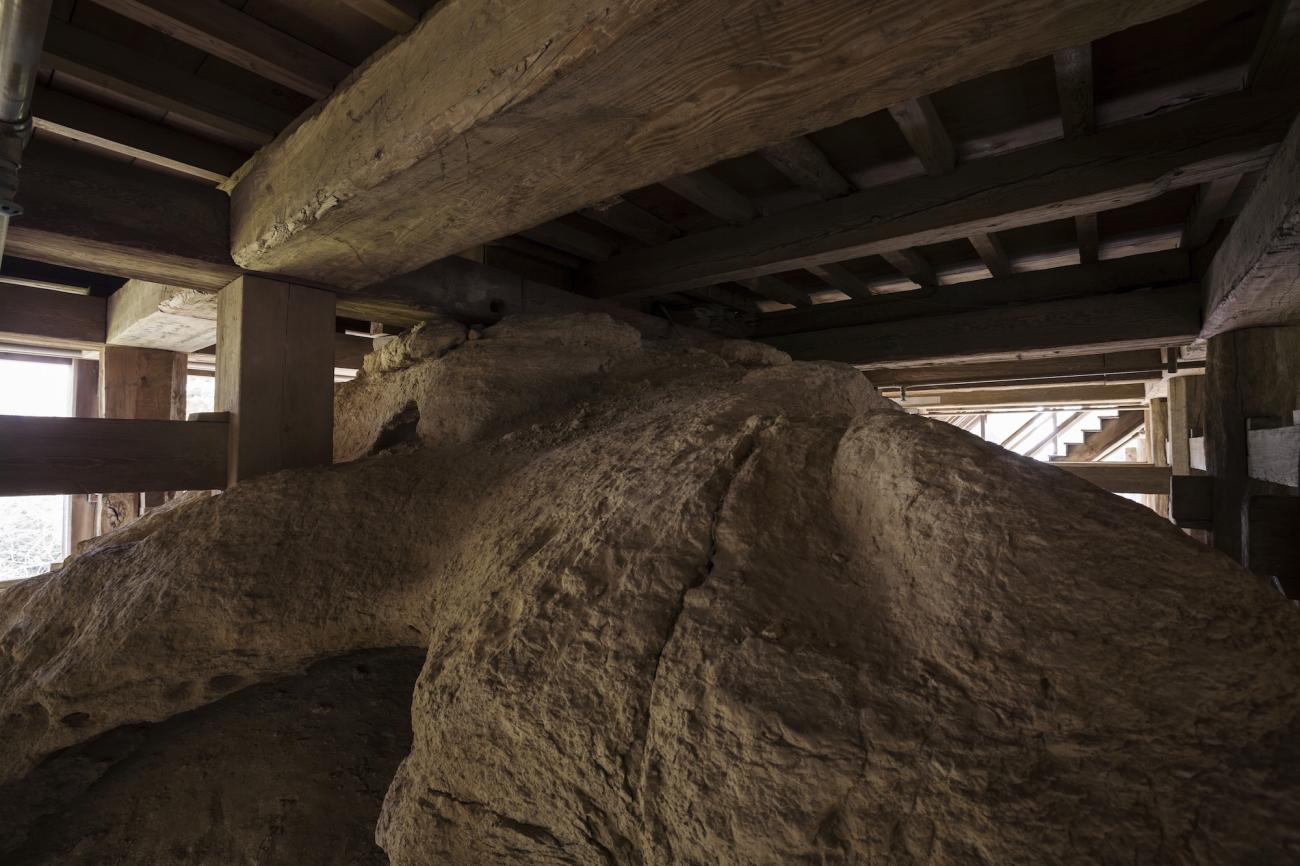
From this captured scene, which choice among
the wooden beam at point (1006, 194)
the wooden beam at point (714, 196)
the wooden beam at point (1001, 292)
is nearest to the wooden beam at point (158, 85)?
the wooden beam at point (714, 196)

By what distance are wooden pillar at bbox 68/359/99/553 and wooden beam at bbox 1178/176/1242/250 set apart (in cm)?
774

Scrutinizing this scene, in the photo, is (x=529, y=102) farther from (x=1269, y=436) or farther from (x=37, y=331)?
(x=37, y=331)

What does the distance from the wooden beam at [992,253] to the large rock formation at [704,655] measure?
1.70 meters

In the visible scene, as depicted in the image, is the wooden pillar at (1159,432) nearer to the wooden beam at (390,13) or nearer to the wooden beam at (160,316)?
the wooden beam at (390,13)

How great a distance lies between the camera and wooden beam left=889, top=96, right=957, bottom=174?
2.10 metres

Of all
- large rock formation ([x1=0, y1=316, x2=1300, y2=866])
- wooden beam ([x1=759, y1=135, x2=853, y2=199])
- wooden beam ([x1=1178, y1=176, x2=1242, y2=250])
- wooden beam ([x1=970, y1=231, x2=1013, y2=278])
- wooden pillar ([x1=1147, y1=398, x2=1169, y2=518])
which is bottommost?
large rock formation ([x1=0, y1=316, x2=1300, y2=866])

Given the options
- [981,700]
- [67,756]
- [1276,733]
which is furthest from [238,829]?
[1276,733]

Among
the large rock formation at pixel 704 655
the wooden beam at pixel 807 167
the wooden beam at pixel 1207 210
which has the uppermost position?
the wooden beam at pixel 807 167

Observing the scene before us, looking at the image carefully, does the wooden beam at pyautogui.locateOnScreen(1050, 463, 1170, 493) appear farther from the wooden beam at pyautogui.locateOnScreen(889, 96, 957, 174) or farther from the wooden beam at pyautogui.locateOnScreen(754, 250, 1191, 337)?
the wooden beam at pyautogui.locateOnScreen(889, 96, 957, 174)

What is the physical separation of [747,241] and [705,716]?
2.57m

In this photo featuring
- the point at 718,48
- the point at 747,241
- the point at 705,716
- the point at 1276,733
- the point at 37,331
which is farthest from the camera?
the point at 37,331

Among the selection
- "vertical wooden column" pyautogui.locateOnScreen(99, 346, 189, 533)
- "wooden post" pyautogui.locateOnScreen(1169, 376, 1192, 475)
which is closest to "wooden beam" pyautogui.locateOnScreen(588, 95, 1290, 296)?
"vertical wooden column" pyautogui.locateOnScreen(99, 346, 189, 533)

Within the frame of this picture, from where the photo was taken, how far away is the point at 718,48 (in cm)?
118

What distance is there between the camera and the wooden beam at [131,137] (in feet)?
6.24
